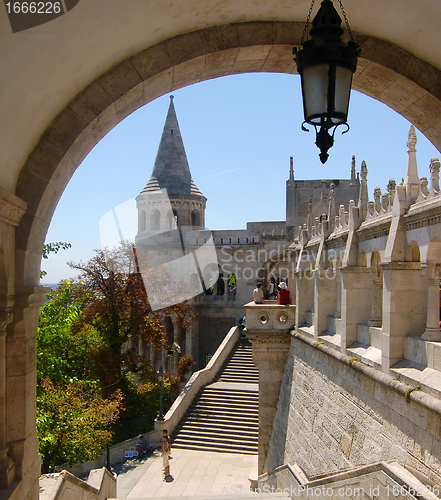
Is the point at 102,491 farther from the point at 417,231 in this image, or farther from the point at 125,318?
the point at 125,318

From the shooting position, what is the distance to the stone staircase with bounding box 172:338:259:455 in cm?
1719

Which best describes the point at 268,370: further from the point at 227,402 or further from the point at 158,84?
the point at 158,84

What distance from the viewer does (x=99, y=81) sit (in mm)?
3807

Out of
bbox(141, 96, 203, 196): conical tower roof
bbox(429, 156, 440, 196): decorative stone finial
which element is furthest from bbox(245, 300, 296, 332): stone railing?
bbox(141, 96, 203, 196): conical tower roof

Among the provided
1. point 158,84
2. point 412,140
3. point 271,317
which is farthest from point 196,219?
point 158,84

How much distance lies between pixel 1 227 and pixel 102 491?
854 cm

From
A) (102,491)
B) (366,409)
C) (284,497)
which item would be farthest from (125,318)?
(366,409)

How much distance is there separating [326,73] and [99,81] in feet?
5.56

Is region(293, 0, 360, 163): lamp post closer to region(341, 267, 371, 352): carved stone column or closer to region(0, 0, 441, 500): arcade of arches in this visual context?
region(0, 0, 441, 500): arcade of arches

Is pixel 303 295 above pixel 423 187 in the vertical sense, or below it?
below

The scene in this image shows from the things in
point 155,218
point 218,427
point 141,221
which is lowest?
point 218,427

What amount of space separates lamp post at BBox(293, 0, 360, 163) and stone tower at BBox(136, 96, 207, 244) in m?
30.1

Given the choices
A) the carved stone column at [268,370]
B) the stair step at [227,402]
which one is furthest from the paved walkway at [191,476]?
the stair step at [227,402]

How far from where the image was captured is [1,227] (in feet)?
11.1
